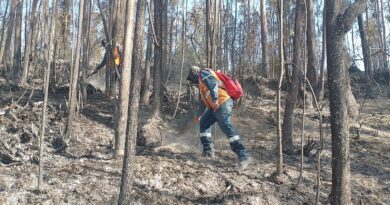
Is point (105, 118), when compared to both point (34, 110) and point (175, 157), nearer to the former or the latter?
point (34, 110)

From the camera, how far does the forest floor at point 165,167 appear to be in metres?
5.08

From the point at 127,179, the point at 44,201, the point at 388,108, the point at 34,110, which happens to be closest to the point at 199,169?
the point at 127,179

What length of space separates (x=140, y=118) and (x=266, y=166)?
324 cm

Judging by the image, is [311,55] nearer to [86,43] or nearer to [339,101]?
[86,43]

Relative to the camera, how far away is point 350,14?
4.64m

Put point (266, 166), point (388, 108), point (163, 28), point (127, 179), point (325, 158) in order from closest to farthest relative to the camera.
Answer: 1. point (127, 179)
2. point (266, 166)
3. point (325, 158)
4. point (163, 28)
5. point (388, 108)

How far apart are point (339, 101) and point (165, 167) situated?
101 inches

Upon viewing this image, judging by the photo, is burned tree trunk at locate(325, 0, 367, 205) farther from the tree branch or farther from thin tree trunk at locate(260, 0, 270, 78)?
thin tree trunk at locate(260, 0, 270, 78)

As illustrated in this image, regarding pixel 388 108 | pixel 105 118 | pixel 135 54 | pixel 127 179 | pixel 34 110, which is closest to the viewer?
pixel 127 179

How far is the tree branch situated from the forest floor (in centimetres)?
231

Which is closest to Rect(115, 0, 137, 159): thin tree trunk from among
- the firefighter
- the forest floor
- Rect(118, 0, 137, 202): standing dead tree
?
Rect(118, 0, 137, 202): standing dead tree

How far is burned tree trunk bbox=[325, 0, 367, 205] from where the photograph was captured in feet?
15.3

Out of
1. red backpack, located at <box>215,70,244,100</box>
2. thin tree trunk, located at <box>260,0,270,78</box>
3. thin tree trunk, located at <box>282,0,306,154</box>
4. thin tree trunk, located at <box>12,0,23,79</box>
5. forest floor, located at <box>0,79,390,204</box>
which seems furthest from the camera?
thin tree trunk, located at <box>260,0,270,78</box>

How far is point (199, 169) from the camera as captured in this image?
5961 mm
